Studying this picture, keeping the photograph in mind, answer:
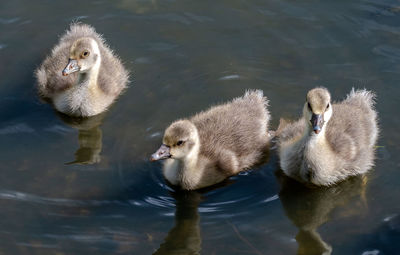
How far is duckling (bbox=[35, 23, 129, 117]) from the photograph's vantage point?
755cm

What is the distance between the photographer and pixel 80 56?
7504 millimetres

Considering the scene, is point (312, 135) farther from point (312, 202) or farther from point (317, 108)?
point (312, 202)

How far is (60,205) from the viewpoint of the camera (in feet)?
21.2

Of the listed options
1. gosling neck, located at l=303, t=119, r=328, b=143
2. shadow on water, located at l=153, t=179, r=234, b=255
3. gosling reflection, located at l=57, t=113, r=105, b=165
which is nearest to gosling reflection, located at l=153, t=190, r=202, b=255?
shadow on water, located at l=153, t=179, r=234, b=255

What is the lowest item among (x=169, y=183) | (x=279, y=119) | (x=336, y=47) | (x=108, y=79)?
(x=169, y=183)

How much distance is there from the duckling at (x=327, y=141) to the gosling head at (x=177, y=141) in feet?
3.43

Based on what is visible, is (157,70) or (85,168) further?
(157,70)

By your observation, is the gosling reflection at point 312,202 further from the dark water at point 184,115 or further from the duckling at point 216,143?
the duckling at point 216,143

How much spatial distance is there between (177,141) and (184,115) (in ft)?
4.69

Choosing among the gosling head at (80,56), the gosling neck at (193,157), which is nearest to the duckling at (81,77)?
the gosling head at (80,56)

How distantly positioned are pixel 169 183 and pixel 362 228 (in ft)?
6.49

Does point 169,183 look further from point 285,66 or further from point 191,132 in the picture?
point 285,66

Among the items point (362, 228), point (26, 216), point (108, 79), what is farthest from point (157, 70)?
point (362, 228)

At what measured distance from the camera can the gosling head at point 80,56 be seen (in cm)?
750
